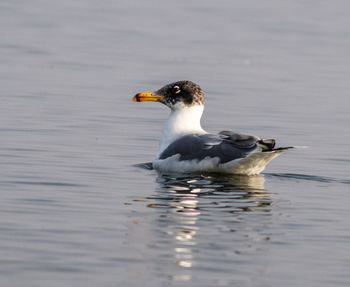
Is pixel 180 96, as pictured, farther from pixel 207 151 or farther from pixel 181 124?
pixel 207 151

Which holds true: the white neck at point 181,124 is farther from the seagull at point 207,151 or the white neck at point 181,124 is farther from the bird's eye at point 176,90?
the bird's eye at point 176,90

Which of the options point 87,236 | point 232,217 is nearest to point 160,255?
point 87,236

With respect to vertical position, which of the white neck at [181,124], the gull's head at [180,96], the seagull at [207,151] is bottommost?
the seagull at [207,151]

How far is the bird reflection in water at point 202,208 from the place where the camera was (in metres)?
9.86

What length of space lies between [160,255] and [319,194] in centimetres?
420

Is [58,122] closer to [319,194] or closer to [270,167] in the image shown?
[270,167]

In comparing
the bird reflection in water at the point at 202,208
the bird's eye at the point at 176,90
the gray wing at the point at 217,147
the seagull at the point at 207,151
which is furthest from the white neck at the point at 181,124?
the bird reflection in water at the point at 202,208

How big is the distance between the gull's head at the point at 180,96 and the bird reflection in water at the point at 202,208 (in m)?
1.83

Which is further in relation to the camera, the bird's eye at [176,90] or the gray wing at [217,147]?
the bird's eye at [176,90]

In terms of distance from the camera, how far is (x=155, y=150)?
16.6 m

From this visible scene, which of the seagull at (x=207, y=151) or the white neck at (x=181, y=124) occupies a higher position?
the white neck at (x=181, y=124)

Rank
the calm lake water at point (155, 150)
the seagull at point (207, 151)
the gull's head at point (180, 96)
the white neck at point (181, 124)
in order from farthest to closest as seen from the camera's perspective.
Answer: the gull's head at point (180, 96)
the white neck at point (181, 124)
the seagull at point (207, 151)
the calm lake water at point (155, 150)

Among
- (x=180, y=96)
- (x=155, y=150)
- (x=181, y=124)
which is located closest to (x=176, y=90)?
(x=180, y=96)

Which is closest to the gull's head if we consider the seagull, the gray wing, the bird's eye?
the bird's eye
